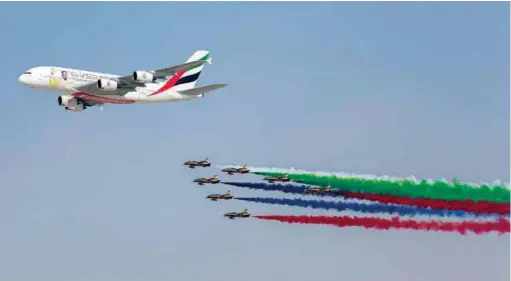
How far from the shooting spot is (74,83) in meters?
95.2

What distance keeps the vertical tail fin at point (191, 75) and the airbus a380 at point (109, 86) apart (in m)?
0.77

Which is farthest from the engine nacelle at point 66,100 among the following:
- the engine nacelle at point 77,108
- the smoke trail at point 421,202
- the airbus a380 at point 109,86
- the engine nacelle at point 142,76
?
the smoke trail at point 421,202

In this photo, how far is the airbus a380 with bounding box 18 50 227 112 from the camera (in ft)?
309

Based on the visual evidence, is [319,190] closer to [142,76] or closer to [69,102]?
[142,76]

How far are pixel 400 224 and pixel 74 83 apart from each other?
119 ft

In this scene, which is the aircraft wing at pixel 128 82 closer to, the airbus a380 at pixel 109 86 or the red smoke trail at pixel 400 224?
the airbus a380 at pixel 109 86

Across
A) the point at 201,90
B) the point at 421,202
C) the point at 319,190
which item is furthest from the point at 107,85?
the point at 421,202

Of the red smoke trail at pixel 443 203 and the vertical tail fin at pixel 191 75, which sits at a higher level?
the vertical tail fin at pixel 191 75

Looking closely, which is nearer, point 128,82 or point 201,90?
point 201,90

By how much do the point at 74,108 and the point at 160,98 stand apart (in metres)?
8.75

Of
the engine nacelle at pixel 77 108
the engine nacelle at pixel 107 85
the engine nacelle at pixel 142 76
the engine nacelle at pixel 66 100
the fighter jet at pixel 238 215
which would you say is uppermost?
the engine nacelle at pixel 142 76

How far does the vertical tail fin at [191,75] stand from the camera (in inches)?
4004

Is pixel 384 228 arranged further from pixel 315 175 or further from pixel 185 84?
pixel 185 84

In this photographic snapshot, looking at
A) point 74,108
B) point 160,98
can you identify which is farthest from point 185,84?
point 74,108
